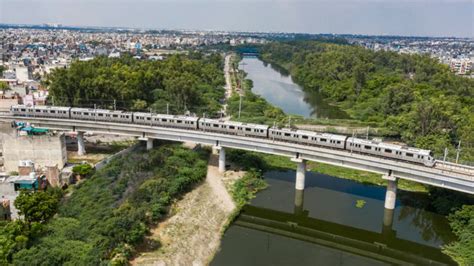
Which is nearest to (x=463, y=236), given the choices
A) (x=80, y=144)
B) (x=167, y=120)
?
(x=167, y=120)

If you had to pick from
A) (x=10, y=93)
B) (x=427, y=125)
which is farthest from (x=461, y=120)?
(x=10, y=93)

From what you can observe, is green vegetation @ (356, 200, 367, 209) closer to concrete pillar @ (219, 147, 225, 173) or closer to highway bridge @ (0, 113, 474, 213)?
highway bridge @ (0, 113, 474, 213)

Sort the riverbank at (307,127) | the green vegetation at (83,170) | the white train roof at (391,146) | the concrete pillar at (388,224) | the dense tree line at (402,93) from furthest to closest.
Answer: the dense tree line at (402,93), the riverbank at (307,127), the green vegetation at (83,170), the white train roof at (391,146), the concrete pillar at (388,224)

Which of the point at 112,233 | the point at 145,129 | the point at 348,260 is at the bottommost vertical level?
the point at 348,260

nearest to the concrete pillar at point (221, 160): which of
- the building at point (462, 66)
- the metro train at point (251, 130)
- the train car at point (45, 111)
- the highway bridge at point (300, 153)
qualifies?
the highway bridge at point (300, 153)

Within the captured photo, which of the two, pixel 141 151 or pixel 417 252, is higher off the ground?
pixel 141 151

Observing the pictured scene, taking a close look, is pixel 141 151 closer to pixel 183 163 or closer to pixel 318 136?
pixel 183 163

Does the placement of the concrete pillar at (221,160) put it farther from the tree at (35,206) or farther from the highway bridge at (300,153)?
the tree at (35,206)

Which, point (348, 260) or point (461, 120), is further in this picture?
point (461, 120)

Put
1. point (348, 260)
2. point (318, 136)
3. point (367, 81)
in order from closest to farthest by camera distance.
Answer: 1. point (348, 260)
2. point (318, 136)
3. point (367, 81)
